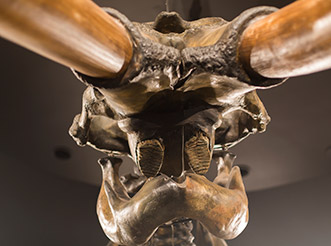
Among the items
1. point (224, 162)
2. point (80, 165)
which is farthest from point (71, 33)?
point (80, 165)

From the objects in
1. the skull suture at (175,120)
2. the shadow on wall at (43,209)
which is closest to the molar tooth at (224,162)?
the skull suture at (175,120)

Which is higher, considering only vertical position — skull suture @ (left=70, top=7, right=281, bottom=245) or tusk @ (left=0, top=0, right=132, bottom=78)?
tusk @ (left=0, top=0, right=132, bottom=78)

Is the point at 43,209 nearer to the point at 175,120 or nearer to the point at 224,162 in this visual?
the point at 224,162

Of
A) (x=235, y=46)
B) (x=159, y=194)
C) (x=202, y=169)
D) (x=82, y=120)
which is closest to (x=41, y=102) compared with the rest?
(x=82, y=120)

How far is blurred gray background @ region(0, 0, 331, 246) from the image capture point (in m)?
1.34

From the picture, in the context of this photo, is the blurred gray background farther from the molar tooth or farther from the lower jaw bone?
the lower jaw bone

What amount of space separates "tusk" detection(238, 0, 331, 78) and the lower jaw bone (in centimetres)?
38

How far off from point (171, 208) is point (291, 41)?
48 centimetres

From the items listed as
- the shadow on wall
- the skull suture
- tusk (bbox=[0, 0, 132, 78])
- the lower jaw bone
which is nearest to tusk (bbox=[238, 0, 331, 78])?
the skull suture

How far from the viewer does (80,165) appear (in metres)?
1.54

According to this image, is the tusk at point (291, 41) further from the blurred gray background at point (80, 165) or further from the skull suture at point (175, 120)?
the blurred gray background at point (80, 165)

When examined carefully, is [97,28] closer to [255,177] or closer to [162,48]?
[162,48]

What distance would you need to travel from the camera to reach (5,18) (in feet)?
1.12

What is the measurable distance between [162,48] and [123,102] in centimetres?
13
